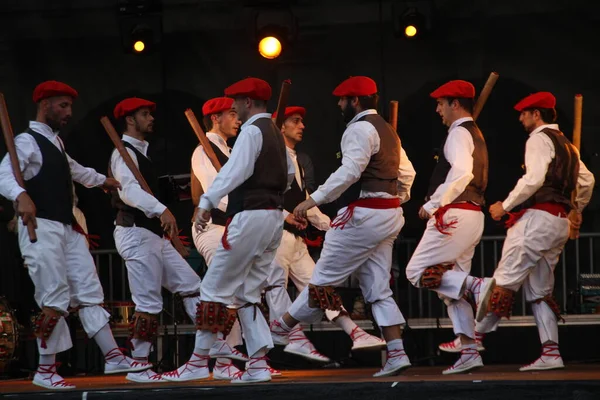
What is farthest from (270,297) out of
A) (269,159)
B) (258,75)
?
(258,75)

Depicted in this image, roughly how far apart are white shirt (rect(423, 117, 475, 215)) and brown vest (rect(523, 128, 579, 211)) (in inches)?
25.6

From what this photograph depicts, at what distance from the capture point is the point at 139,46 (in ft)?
36.5

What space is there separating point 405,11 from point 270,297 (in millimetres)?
3096

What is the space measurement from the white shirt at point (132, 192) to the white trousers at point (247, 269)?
967 mm

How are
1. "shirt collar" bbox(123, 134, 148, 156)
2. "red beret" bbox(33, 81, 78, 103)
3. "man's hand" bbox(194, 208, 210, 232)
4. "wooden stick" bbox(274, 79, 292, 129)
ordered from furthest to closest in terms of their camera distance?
"shirt collar" bbox(123, 134, 148, 156), "wooden stick" bbox(274, 79, 292, 129), "red beret" bbox(33, 81, 78, 103), "man's hand" bbox(194, 208, 210, 232)

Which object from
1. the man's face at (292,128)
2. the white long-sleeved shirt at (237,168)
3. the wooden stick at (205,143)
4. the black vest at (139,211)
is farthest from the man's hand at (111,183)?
the man's face at (292,128)

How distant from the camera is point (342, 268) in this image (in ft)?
26.8

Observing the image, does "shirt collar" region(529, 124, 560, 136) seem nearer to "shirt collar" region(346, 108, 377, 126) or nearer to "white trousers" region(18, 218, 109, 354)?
"shirt collar" region(346, 108, 377, 126)

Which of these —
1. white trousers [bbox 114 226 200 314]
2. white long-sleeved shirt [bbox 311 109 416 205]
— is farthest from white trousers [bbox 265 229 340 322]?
white long-sleeved shirt [bbox 311 109 416 205]

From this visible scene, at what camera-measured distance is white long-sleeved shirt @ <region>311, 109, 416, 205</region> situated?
310 inches

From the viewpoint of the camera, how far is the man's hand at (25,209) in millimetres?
7738

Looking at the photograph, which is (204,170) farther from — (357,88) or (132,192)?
(357,88)

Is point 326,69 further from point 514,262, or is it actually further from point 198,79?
point 514,262

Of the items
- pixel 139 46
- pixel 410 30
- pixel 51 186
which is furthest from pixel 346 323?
pixel 139 46
